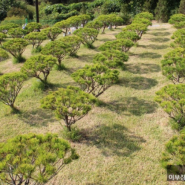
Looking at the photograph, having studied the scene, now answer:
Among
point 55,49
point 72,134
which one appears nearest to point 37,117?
point 72,134

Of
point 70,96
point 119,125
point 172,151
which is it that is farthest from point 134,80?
point 172,151

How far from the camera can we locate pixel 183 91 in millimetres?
7559

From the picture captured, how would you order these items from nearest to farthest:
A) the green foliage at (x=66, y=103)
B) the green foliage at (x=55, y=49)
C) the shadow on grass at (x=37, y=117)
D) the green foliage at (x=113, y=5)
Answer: the green foliage at (x=66, y=103) → the shadow on grass at (x=37, y=117) → the green foliage at (x=55, y=49) → the green foliage at (x=113, y=5)

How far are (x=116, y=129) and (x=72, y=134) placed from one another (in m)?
1.78

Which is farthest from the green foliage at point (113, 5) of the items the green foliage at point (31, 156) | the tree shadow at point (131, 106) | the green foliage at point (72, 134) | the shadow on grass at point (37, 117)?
the green foliage at point (31, 156)

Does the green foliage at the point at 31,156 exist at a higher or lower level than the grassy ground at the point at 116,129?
higher

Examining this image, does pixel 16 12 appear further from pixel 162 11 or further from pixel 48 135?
pixel 48 135

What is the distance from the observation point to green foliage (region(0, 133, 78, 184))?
4.58 metres

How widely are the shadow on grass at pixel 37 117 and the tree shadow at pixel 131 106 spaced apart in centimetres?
246

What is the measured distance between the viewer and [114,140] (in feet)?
24.6

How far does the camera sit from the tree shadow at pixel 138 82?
11099 millimetres

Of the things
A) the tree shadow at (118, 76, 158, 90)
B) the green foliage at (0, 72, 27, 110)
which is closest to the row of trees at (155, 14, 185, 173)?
the tree shadow at (118, 76, 158, 90)

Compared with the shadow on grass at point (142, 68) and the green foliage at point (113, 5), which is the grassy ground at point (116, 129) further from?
the green foliage at point (113, 5)

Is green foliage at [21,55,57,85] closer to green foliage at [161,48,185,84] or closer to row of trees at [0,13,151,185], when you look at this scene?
row of trees at [0,13,151,185]
